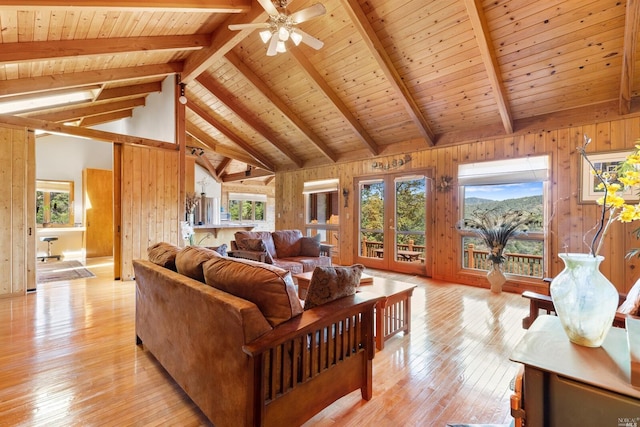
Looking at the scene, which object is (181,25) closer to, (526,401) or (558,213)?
(526,401)

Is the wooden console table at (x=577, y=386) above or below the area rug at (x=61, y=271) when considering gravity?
above

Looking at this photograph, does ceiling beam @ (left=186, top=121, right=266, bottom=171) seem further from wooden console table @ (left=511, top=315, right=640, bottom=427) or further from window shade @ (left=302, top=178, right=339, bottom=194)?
wooden console table @ (left=511, top=315, right=640, bottom=427)

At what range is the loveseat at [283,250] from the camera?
14.3ft

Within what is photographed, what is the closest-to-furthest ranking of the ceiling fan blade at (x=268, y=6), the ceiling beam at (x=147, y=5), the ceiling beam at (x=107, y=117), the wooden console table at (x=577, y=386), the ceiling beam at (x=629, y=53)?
the wooden console table at (x=577, y=386), the ceiling beam at (x=147, y=5), the ceiling fan blade at (x=268, y=6), the ceiling beam at (x=629, y=53), the ceiling beam at (x=107, y=117)

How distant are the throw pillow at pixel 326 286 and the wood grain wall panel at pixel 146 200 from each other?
188 inches

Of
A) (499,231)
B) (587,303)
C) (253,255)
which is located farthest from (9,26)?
(499,231)

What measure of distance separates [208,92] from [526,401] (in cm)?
707

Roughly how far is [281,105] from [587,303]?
5.66 metres

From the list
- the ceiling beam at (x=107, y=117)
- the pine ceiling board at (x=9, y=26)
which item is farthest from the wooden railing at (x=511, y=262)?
the ceiling beam at (x=107, y=117)

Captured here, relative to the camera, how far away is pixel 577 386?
878 mm

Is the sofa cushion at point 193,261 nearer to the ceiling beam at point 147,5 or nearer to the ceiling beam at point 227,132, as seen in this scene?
the ceiling beam at point 147,5

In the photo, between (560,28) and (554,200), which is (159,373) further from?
(554,200)

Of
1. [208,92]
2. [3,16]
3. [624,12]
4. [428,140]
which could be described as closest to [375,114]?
[428,140]

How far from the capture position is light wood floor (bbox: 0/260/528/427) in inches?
69.4
